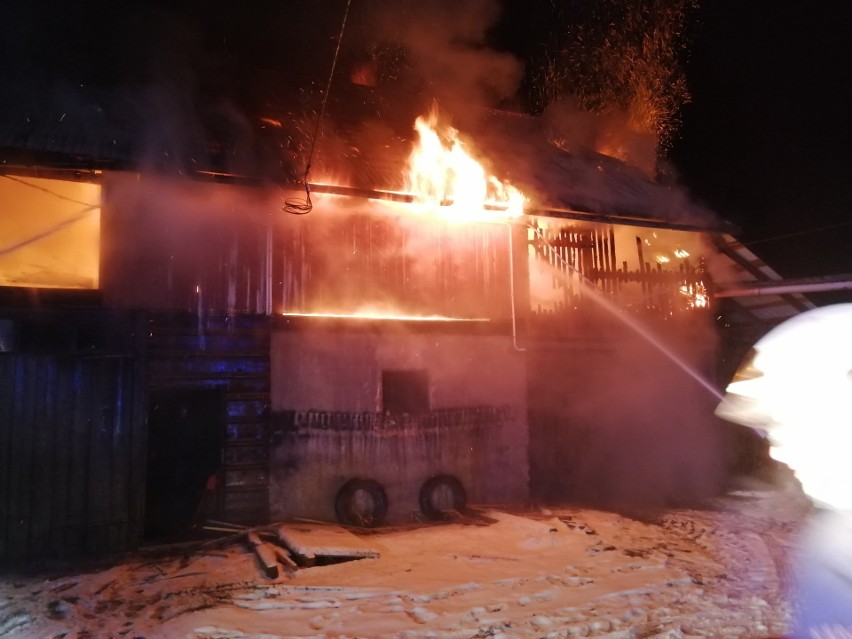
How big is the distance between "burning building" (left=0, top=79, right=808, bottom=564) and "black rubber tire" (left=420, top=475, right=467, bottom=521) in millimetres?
39

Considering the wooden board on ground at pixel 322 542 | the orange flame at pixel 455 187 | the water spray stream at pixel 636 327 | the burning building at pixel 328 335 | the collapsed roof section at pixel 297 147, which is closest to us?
the wooden board on ground at pixel 322 542

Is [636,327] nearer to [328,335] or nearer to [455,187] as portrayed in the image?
[455,187]

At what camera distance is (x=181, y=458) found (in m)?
7.96

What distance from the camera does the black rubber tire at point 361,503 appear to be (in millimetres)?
8438

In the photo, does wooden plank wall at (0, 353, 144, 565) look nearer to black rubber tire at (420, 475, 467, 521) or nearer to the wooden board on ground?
the wooden board on ground

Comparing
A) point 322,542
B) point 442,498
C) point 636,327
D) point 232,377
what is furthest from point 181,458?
point 636,327

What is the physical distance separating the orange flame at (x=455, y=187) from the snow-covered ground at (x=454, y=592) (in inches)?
215

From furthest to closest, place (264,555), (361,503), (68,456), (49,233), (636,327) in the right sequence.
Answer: (636,327)
(361,503)
(49,233)
(68,456)
(264,555)

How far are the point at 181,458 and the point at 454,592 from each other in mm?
4617

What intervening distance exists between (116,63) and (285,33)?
15.1ft

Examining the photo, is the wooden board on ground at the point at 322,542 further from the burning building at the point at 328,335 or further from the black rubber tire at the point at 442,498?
the black rubber tire at the point at 442,498

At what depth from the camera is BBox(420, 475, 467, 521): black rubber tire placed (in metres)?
9.03

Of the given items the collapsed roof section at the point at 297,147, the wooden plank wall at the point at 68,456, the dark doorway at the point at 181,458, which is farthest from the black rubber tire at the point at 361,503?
the collapsed roof section at the point at 297,147

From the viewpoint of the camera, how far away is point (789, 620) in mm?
5301
